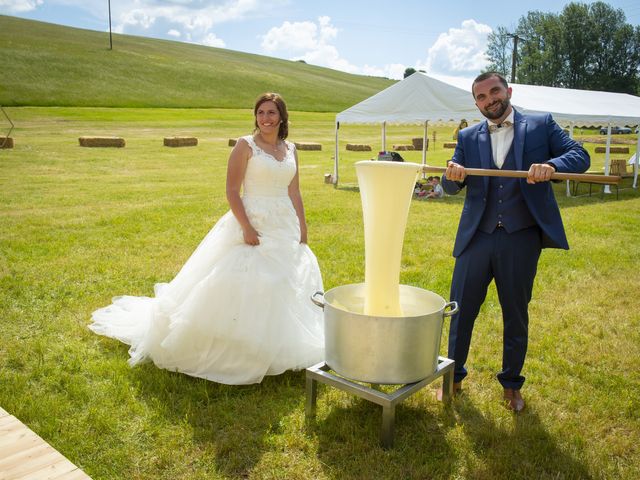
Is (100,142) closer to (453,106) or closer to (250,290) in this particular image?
(453,106)

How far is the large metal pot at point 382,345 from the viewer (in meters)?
2.94

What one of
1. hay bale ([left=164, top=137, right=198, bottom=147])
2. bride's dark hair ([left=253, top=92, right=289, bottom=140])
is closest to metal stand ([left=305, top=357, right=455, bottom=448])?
bride's dark hair ([left=253, top=92, right=289, bottom=140])

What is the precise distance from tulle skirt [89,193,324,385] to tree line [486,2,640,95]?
7926 cm

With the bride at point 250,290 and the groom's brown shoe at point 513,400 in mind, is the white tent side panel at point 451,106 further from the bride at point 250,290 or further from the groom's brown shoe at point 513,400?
the groom's brown shoe at point 513,400

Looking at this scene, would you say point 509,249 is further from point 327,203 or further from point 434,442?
point 327,203

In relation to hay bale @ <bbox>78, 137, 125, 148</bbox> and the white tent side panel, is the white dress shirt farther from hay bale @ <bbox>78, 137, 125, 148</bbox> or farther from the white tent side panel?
hay bale @ <bbox>78, 137, 125, 148</bbox>

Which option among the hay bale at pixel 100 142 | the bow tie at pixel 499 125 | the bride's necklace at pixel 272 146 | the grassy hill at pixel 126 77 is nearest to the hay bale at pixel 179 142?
the hay bale at pixel 100 142

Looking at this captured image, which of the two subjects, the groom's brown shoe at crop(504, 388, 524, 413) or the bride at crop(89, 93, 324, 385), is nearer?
→ the groom's brown shoe at crop(504, 388, 524, 413)

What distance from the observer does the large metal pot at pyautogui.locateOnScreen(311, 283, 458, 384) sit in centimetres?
294

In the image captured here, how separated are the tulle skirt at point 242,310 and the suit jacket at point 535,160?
1461 millimetres

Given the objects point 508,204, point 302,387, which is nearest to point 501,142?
point 508,204

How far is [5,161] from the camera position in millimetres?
17000

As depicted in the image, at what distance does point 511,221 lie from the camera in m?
3.37

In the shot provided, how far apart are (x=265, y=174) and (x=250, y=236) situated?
561 millimetres
